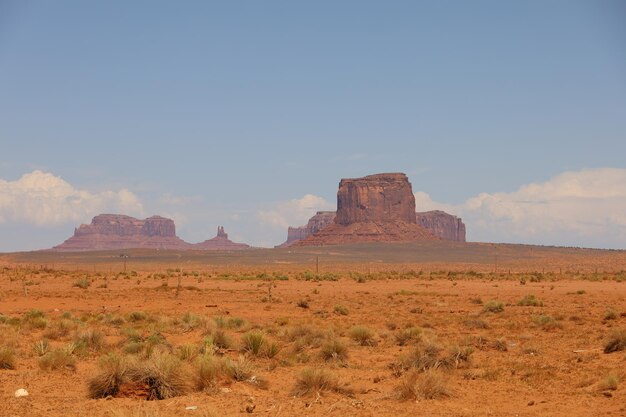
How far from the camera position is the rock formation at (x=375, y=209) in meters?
175

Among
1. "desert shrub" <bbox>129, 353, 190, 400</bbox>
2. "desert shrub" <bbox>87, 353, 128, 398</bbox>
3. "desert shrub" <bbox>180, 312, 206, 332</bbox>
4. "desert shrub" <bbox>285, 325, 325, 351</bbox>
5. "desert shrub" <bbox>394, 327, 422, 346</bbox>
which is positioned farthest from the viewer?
"desert shrub" <bbox>180, 312, 206, 332</bbox>

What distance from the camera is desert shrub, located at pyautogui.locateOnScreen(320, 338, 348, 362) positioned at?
1515 cm

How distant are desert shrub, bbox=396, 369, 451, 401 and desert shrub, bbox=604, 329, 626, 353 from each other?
19.3ft

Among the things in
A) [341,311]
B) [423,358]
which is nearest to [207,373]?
[423,358]

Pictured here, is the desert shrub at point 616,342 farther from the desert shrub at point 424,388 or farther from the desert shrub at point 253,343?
the desert shrub at point 253,343

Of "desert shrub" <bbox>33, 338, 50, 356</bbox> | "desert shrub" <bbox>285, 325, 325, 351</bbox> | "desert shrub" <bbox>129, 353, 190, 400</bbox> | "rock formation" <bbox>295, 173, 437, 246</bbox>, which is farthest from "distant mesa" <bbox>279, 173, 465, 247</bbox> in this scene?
"desert shrub" <bbox>129, 353, 190, 400</bbox>

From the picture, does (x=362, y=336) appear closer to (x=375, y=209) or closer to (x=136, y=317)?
(x=136, y=317)

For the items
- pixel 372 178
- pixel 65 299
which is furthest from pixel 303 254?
pixel 65 299

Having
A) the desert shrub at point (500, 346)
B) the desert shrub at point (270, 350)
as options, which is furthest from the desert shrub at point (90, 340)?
the desert shrub at point (500, 346)

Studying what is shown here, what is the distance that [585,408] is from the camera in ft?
33.3

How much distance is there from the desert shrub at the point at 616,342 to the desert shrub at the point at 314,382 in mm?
7257

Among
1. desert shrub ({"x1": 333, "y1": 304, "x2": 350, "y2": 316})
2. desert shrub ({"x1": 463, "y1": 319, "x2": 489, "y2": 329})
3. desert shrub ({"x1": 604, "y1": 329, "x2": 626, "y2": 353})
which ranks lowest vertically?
desert shrub ({"x1": 333, "y1": 304, "x2": 350, "y2": 316})

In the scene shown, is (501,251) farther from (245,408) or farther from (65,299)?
(245,408)

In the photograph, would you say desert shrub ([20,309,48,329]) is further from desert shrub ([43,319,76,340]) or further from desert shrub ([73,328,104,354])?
desert shrub ([73,328,104,354])
